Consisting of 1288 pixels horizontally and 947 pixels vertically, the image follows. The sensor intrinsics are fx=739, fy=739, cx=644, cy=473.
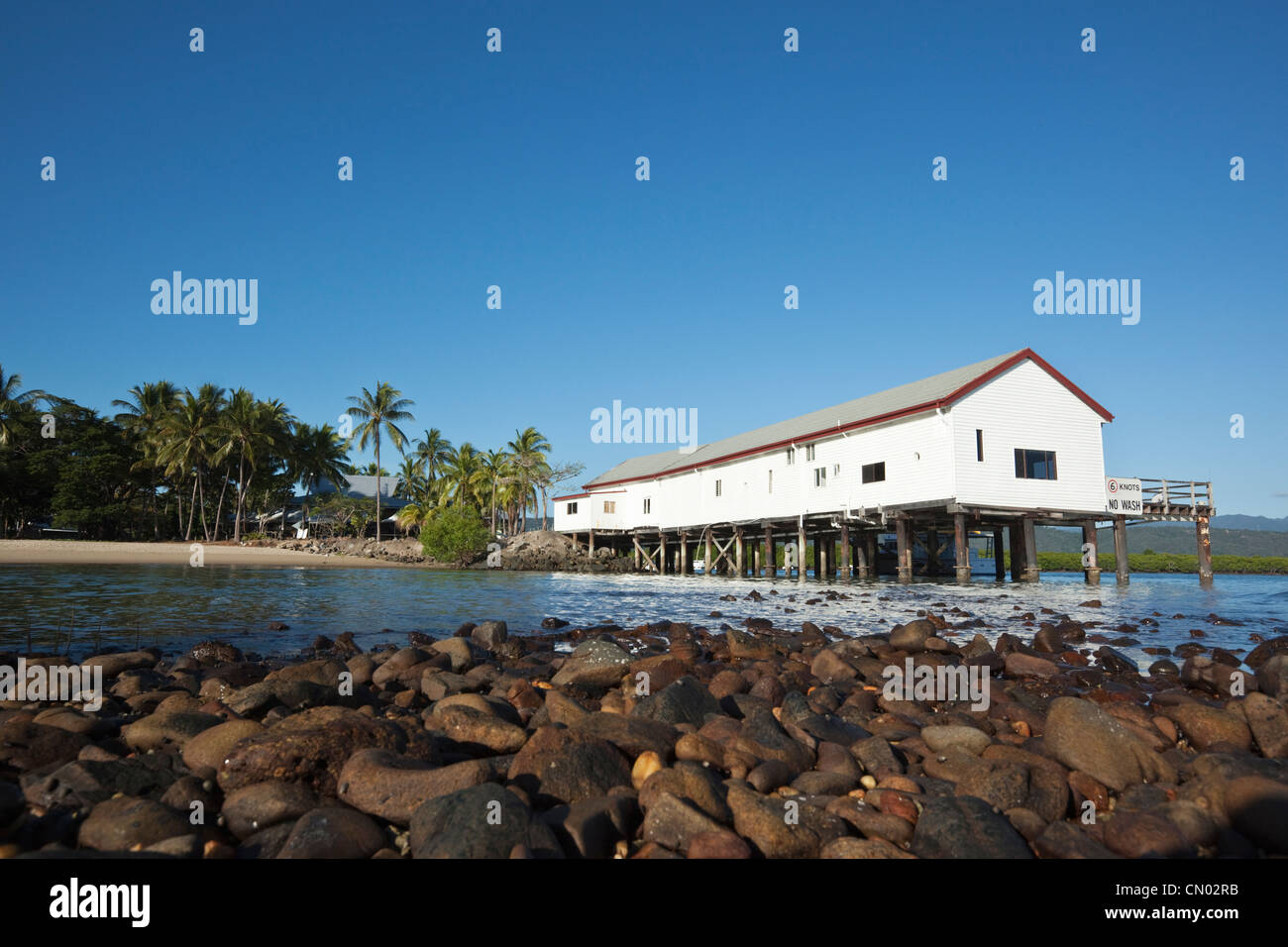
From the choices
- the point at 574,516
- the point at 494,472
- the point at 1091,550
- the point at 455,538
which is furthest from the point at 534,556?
the point at 1091,550

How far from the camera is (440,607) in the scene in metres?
19.2

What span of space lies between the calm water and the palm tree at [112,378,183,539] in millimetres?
28416

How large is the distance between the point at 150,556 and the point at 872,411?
129ft

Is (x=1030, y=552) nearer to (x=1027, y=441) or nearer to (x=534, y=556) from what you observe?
(x=1027, y=441)

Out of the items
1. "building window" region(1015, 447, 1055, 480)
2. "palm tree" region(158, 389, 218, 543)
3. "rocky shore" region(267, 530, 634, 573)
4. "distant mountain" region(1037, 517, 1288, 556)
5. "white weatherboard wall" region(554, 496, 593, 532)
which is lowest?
"distant mountain" region(1037, 517, 1288, 556)

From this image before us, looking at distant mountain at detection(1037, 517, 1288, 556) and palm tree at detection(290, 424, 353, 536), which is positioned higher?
palm tree at detection(290, 424, 353, 536)

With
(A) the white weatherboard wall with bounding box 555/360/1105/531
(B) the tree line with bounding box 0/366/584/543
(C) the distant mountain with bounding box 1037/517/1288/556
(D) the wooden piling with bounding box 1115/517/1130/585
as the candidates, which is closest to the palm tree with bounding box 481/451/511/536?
(B) the tree line with bounding box 0/366/584/543

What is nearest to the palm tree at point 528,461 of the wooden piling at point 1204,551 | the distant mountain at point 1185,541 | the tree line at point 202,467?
the tree line at point 202,467

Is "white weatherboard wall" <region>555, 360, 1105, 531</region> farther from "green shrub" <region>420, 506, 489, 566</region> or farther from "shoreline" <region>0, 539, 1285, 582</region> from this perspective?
"green shrub" <region>420, 506, 489, 566</region>

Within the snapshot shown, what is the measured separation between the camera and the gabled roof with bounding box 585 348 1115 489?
25.0 meters

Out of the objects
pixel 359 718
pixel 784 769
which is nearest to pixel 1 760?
pixel 359 718

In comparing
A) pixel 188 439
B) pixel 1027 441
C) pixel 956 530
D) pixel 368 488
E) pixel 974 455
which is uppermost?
pixel 188 439
